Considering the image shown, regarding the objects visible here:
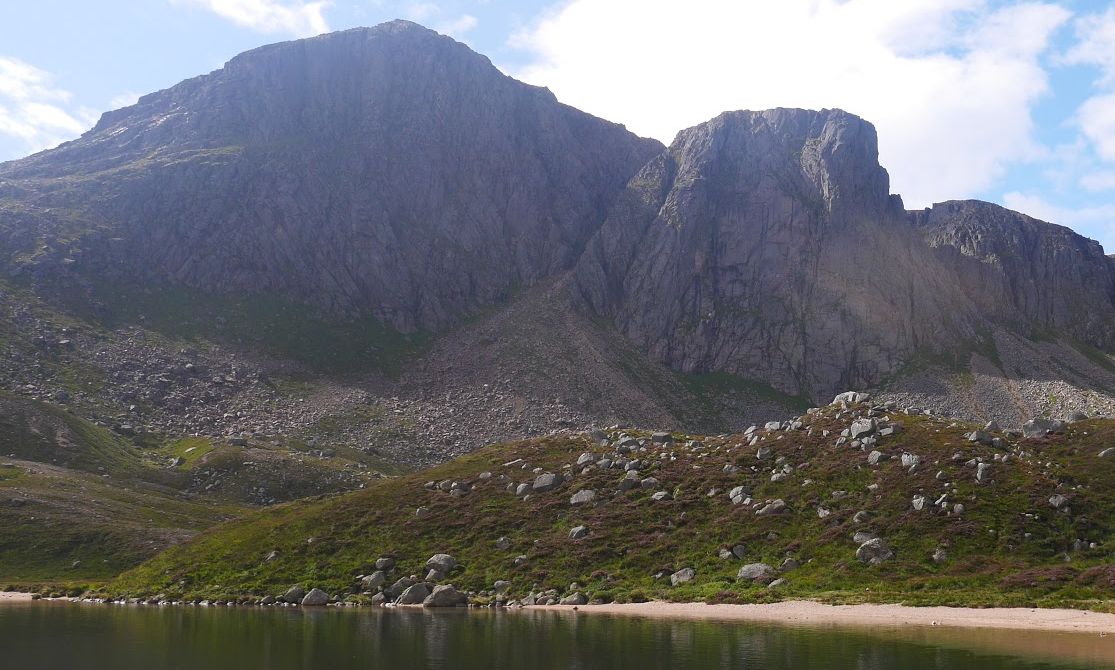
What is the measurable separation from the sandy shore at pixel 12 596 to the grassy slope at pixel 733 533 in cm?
950

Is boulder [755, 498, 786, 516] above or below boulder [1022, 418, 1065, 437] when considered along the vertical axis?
below

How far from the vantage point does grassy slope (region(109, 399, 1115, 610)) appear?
202 feet

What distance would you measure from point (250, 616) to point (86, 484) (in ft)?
247

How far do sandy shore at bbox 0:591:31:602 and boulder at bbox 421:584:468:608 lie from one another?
45.8 metres

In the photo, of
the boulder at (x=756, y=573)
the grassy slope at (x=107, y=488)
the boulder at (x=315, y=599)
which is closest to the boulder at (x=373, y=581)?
the boulder at (x=315, y=599)

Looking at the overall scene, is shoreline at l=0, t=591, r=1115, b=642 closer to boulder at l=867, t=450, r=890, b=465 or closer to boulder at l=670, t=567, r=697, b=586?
boulder at l=670, t=567, r=697, b=586

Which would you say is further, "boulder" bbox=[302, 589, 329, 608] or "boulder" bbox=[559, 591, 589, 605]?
"boulder" bbox=[302, 589, 329, 608]

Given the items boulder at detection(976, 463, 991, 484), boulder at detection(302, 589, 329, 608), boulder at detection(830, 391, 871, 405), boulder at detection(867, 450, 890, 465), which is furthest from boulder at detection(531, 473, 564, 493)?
boulder at detection(976, 463, 991, 484)

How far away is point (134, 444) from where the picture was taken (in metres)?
156

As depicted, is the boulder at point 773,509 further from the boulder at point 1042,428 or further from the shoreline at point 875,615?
the boulder at point 1042,428

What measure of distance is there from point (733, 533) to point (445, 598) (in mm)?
24435

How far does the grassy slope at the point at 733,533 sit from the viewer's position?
61.6 m

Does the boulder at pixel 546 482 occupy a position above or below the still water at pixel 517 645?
above

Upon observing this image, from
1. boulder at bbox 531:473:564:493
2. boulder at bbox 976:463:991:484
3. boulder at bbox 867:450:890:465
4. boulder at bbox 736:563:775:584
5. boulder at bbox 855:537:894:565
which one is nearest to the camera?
boulder at bbox 855:537:894:565
